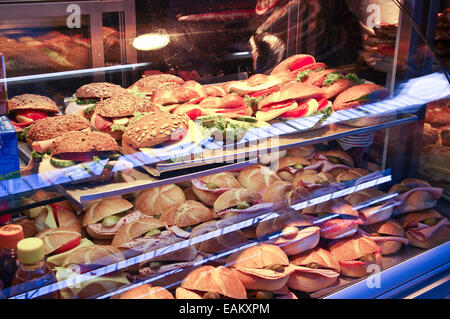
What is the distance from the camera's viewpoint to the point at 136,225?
2232 mm

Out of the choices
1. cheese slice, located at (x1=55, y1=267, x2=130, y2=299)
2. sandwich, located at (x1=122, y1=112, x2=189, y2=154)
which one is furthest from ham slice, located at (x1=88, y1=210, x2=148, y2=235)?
sandwich, located at (x1=122, y1=112, x2=189, y2=154)

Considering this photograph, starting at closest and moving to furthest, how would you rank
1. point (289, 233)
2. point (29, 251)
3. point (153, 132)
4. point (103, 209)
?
point (29, 251)
point (153, 132)
point (103, 209)
point (289, 233)

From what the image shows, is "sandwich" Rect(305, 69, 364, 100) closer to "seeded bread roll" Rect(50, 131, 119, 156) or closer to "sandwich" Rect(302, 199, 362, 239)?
"sandwich" Rect(302, 199, 362, 239)

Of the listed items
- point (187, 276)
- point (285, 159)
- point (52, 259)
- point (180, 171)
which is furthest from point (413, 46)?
point (52, 259)

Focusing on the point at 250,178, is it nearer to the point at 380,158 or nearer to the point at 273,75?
the point at 273,75

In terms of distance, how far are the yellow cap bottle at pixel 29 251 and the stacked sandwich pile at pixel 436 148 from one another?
84.8 inches

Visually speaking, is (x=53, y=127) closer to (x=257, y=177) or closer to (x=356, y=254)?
(x=257, y=177)

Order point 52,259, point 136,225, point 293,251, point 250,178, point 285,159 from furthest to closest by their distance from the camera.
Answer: point 285,159, point 250,178, point 293,251, point 136,225, point 52,259

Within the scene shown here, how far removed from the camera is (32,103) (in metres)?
2.37

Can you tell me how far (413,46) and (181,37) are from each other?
1.32 m

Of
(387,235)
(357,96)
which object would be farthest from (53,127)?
(387,235)

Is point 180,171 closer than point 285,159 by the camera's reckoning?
Yes

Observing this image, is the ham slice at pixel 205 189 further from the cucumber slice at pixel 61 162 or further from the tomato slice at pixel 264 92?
the cucumber slice at pixel 61 162

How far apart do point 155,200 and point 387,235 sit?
125cm
